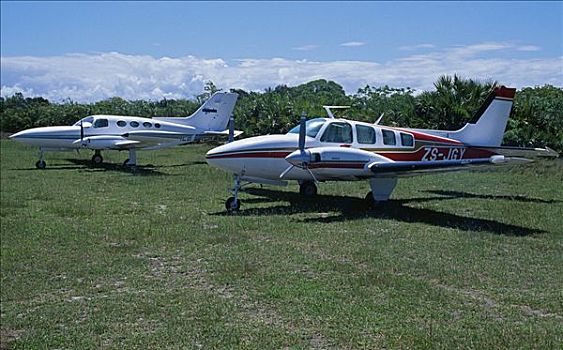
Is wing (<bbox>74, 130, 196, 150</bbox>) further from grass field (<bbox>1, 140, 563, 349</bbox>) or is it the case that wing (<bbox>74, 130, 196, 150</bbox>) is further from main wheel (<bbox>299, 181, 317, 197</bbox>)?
main wheel (<bbox>299, 181, 317, 197</bbox>)

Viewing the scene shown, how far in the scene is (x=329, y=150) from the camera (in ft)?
42.8

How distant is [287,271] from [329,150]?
512 centimetres

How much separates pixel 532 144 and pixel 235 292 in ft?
50.8

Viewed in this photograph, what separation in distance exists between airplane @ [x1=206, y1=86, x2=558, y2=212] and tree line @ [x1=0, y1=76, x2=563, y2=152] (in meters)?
6.34

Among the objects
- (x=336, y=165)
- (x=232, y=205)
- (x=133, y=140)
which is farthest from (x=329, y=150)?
(x=133, y=140)

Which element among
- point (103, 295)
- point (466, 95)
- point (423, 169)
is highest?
point (466, 95)

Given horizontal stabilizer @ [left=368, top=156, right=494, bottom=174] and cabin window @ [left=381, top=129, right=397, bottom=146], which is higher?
cabin window @ [left=381, top=129, right=397, bottom=146]

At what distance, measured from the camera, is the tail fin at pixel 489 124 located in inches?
585

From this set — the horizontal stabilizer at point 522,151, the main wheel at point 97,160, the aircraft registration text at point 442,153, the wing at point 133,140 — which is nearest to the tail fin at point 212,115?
the wing at point 133,140

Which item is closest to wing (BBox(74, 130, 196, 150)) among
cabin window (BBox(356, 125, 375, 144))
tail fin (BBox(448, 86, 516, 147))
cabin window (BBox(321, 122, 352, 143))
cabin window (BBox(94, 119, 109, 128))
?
cabin window (BBox(94, 119, 109, 128))

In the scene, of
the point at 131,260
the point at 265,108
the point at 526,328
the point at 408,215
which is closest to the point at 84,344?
the point at 131,260

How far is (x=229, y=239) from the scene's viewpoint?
10.4 meters

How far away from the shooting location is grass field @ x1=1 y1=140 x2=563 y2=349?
Answer: 19.9ft

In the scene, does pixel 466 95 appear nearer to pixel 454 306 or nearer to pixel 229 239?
pixel 229 239
